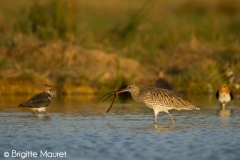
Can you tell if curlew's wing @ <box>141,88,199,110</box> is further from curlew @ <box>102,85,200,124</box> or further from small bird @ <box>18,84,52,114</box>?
small bird @ <box>18,84,52,114</box>

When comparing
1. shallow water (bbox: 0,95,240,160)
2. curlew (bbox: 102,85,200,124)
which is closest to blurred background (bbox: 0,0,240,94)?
shallow water (bbox: 0,95,240,160)

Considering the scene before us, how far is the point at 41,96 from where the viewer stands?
488 inches

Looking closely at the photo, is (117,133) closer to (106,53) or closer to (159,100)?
(159,100)

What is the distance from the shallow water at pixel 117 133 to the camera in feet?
27.1

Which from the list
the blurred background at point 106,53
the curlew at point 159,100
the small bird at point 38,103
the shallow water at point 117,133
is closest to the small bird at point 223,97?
the shallow water at point 117,133

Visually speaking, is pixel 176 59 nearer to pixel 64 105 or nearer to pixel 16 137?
pixel 64 105

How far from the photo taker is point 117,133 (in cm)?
981

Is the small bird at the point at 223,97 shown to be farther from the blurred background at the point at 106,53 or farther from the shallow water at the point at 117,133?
the blurred background at the point at 106,53

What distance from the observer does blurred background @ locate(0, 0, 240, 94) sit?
1658cm

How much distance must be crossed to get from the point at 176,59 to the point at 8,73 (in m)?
5.59

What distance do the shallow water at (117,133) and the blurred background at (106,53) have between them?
2754 millimetres

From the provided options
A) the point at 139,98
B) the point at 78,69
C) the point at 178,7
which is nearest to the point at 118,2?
the point at 178,7

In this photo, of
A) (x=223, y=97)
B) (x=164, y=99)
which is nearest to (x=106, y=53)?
(x=223, y=97)

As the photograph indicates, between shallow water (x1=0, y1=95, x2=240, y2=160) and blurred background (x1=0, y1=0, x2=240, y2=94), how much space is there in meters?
2.75
